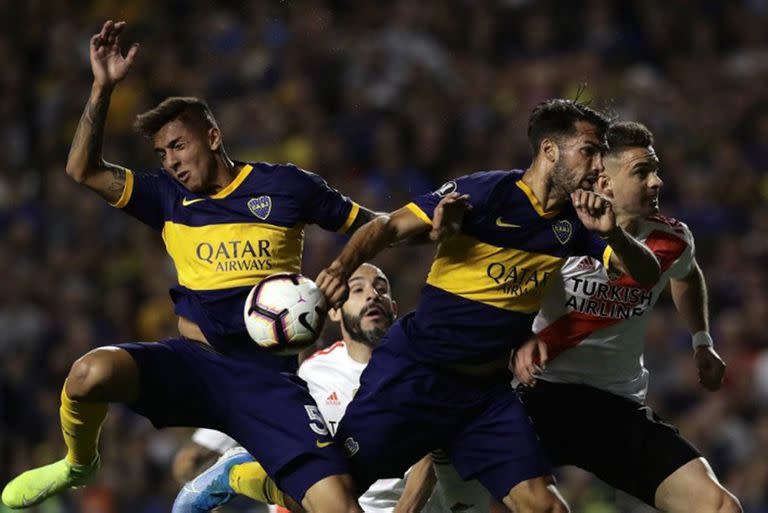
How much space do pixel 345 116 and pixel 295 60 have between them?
88 cm

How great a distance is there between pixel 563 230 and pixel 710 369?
1.21 m

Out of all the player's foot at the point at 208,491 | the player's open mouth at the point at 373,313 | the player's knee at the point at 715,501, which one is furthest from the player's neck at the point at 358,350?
the player's knee at the point at 715,501

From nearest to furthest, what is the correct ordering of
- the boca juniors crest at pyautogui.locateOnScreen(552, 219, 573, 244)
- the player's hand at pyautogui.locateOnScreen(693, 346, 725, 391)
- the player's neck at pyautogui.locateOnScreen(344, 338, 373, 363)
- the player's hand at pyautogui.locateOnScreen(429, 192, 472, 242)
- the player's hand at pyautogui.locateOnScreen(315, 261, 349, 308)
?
the player's hand at pyautogui.locateOnScreen(315, 261, 349, 308) → the player's hand at pyautogui.locateOnScreen(429, 192, 472, 242) → the boca juniors crest at pyautogui.locateOnScreen(552, 219, 573, 244) → the player's hand at pyautogui.locateOnScreen(693, 346, 725, 391) → the player's neck at pyautogui.locateOnScreen(344, 338, 373, 363)

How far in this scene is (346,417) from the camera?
18.6ft

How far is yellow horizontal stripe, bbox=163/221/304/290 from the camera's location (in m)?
5.52

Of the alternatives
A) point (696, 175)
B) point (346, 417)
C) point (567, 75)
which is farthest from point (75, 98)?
point (346, 417)

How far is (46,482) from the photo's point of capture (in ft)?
19.4

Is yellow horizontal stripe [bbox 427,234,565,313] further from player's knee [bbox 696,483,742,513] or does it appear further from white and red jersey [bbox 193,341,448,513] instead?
white and red jersey [bbox 193,341,448,513]

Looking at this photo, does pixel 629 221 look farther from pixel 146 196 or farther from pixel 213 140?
pixel 146 196

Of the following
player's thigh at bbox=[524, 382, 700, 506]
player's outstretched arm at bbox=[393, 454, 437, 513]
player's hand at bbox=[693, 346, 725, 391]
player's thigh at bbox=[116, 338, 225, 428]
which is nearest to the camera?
player's thigh at bbox=[116, 338, 225, 428]

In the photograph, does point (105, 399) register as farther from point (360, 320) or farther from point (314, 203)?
point (360, 320)

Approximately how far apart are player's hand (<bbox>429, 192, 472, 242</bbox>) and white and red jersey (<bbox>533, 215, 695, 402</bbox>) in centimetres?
71

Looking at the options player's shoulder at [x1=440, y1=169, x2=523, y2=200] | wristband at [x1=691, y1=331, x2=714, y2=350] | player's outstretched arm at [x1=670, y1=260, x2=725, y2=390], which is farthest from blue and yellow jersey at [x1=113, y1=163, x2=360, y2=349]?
wristband at [x1=691, y1=331, x2=714, y2=350]

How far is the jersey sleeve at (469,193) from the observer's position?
5.29 m
